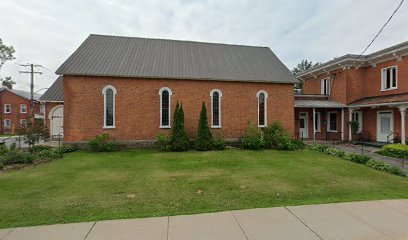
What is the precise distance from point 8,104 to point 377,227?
6173cm

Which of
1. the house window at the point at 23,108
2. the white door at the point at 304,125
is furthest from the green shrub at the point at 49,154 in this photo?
the house window at the point at 23,108

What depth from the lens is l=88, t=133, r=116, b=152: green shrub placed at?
15273 millimetres

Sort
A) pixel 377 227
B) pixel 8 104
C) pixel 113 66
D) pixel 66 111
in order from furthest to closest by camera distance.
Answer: pixel 8 104 → pixel 113 66 → pixel 66 111 → pixel 377 227

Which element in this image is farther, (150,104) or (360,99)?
(360,99)

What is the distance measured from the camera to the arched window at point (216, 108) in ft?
58.6

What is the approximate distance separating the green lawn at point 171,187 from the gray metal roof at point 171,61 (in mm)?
7120

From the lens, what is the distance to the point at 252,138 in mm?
16469

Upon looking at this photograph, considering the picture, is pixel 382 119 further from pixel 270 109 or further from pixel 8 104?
pixel 8 104

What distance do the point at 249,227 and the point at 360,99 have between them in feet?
69.9

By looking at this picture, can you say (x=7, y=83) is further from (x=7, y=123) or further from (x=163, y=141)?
(x=163, y=141)

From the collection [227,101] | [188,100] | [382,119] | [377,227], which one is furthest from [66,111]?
[382,119]

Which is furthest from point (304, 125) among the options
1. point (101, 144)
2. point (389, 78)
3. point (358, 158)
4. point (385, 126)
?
point (101, 144)

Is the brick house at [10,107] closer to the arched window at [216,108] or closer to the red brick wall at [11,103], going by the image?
the red brick wall at [11,103]

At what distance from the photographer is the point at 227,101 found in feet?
59.1
